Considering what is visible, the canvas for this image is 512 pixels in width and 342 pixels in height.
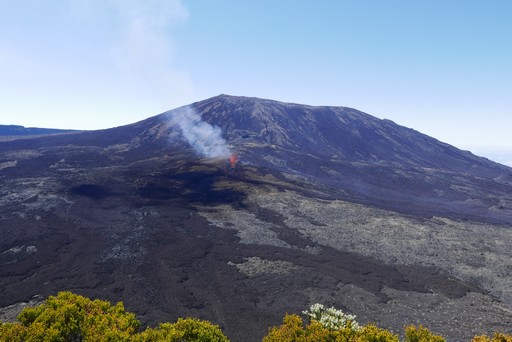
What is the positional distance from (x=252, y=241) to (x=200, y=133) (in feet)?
253

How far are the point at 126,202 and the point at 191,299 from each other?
→ 24977 mm

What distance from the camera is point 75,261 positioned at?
981 inches

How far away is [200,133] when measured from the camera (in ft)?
340

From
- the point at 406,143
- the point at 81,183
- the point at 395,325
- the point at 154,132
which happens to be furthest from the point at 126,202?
the point at 406,143

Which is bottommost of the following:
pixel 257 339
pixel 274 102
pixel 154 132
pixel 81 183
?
→ pixel 257 339

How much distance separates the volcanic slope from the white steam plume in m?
7.66

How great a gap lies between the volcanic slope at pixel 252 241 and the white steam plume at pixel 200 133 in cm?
766

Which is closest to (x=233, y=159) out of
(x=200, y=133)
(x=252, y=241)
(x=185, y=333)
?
(x=252, y=241)

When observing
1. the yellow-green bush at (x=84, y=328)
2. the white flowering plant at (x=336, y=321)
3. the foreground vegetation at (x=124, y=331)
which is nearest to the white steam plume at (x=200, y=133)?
the white flowering plant at (x=336, y=321)

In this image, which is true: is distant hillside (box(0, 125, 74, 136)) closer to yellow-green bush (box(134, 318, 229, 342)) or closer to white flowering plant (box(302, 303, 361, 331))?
yellow-green bush (box(134, 318, 229, 342))

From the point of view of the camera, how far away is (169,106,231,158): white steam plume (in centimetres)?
7909

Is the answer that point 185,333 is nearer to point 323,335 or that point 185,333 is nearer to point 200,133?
point 323,335

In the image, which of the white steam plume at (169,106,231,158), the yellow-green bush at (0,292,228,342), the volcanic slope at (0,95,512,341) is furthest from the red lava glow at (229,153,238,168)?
the yellow-green bush at (0,292,228,342)

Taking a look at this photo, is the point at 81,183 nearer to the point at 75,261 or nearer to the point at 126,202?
the point at 126,202
